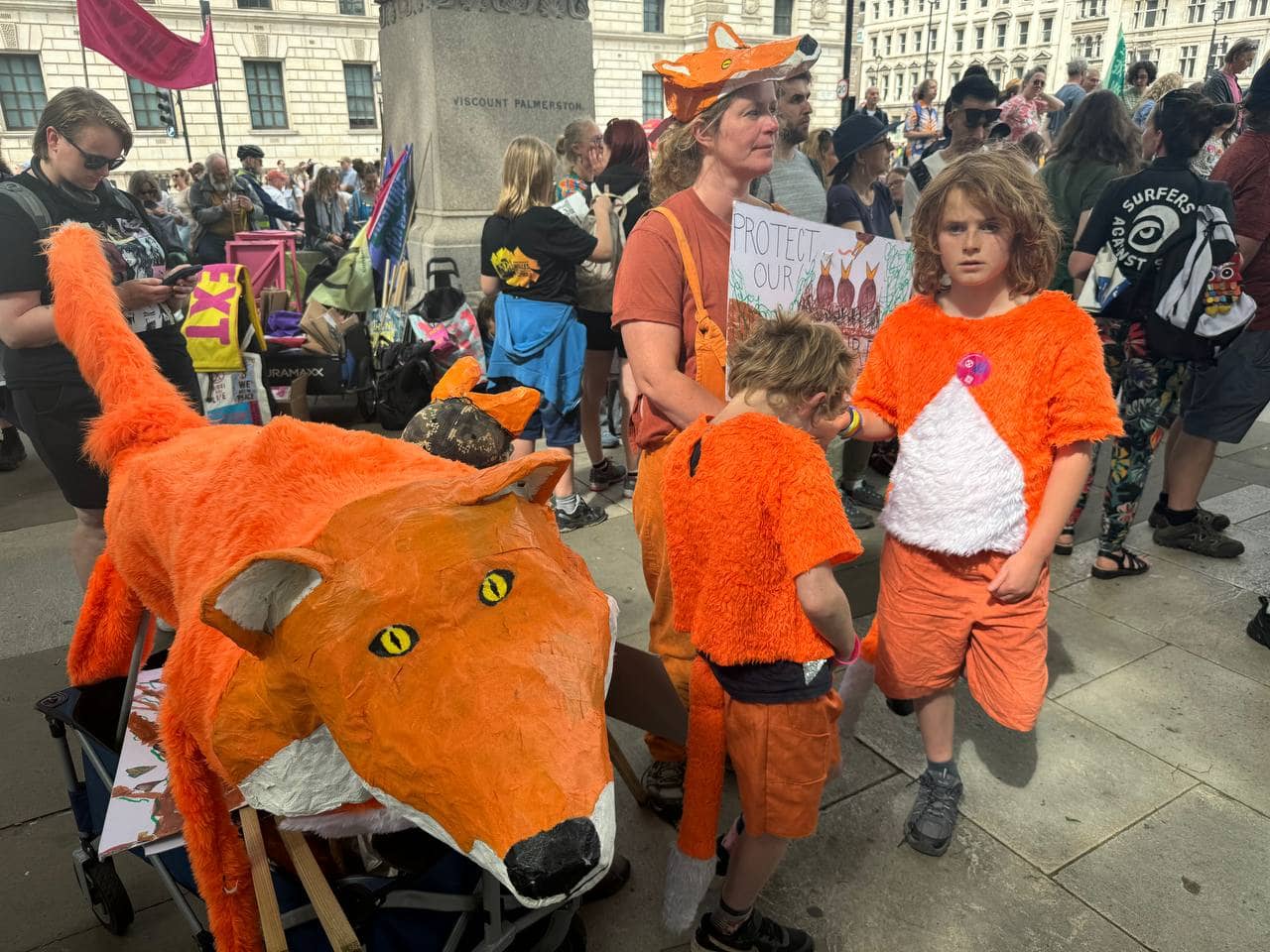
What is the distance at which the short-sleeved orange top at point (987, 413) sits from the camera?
2.10m

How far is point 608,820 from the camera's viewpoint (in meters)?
1.07

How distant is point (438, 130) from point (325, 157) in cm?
3043

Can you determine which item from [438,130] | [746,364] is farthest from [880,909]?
[438,130]

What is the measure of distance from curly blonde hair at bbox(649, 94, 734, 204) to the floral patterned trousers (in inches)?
99.5

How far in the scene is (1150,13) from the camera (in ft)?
221

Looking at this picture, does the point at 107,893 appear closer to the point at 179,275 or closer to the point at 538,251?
the point at 179,275

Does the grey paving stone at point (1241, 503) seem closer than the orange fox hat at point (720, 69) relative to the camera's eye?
No

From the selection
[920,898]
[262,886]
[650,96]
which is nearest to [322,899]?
[262,886]

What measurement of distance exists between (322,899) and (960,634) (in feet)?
5.87

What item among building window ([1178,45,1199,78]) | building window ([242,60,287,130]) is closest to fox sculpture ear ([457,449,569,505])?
building window ([242,60,287,130])

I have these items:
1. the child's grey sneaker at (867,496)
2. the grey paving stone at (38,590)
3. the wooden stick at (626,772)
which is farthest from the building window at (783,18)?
the wooden stick at (626,772)

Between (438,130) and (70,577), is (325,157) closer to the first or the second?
(438,130)

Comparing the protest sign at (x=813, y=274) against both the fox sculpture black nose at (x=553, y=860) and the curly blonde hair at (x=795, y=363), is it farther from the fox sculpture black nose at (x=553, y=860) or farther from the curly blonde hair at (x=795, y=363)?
the fox sculpture black nose at (x=553, y=860)

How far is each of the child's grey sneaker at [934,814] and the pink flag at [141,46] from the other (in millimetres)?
7556
